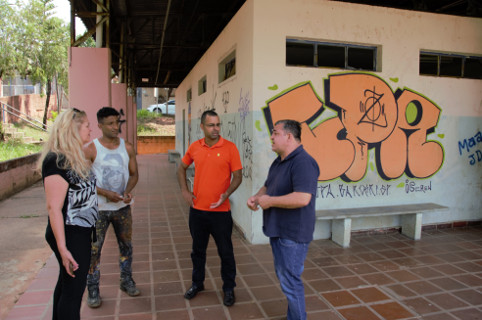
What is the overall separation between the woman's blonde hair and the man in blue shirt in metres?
1.29

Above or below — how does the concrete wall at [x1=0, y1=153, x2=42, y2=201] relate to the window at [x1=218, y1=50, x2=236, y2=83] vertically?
below

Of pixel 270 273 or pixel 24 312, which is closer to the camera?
pixel 24 312

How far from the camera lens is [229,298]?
11.6 ft

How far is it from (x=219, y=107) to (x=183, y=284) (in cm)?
409

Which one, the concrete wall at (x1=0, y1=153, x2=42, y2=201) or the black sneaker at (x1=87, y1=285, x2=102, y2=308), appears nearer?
the black sneaker at (x1=87, y1=285, x2=102, y2=308)

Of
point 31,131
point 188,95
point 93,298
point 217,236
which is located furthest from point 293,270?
point 31,131

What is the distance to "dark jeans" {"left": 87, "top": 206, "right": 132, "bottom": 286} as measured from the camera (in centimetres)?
342

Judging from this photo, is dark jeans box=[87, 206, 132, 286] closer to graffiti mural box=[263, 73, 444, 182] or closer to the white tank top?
the white tank top

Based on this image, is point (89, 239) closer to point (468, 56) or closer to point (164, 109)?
point (468, 56)

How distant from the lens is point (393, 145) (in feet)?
19.0

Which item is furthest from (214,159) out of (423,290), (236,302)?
(423,290)

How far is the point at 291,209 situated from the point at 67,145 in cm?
165

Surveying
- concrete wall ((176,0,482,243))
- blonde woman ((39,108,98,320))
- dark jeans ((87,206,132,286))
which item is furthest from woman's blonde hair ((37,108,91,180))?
concrete wall ((176,0,482,243))

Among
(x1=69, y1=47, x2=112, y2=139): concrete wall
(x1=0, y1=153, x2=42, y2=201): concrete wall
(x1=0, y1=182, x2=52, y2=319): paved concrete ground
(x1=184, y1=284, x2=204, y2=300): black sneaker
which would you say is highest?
(x1=69, y1=47, x2=112, y2=139): concrete wall
